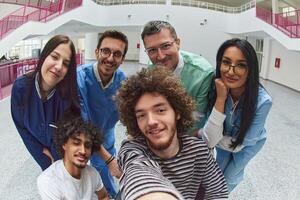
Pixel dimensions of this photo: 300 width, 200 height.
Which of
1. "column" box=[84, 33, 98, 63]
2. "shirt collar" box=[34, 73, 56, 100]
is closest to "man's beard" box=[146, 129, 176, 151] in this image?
"shirt collar" box=[34, 73, 56, 100]

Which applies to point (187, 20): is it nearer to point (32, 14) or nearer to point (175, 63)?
point (32, 14)

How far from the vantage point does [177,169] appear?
1338mm

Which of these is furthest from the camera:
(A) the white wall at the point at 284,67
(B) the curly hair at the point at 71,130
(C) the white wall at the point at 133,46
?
(C) the white wall at the point at 133,46

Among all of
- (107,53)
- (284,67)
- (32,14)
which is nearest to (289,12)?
(284,67)

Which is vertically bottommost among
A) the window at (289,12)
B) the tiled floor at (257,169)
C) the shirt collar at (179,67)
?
the tiled floor at (257,169)

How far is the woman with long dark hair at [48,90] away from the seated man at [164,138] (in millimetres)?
775

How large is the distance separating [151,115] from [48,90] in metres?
1.14

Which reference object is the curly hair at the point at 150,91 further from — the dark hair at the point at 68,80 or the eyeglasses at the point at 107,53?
the eyeglasses at the point at 107,53

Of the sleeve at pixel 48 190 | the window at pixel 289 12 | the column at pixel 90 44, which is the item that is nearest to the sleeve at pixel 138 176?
the sleeve at pixel 48 190

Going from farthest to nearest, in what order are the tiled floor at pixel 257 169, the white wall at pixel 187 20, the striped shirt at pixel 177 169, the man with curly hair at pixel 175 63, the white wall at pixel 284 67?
the white wall at pixel 187 20, the white wall at pixel 284 67, the tiled floor at pixel 257 169, the man with curly hair at pixel 175 63, the striped shirt at pixel 177 169

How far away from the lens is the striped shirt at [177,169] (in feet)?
3.53

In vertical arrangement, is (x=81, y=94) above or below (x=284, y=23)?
below

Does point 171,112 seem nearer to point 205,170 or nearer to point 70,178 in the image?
point 205,170

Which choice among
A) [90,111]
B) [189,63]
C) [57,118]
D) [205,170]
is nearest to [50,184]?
[57,118]
